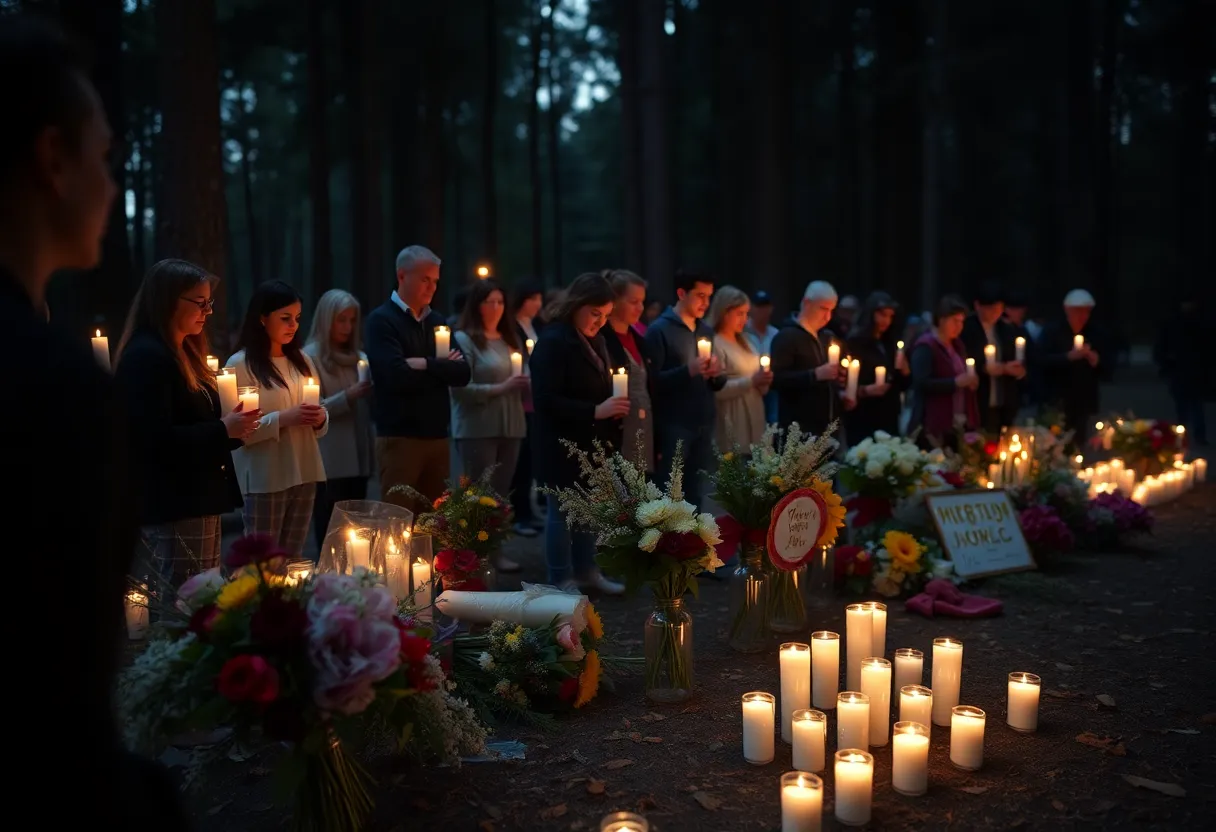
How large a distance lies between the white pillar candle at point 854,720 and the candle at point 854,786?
0.39 m

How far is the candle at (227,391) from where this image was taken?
4.41 meters

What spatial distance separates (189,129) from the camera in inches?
302

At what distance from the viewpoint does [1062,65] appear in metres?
26.1

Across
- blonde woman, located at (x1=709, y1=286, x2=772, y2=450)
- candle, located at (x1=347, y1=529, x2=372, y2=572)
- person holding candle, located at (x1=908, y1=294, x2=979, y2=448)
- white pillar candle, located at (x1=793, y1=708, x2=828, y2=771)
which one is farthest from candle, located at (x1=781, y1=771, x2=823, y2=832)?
person holding candle, located at (x1=908, y1=294, x2=979, y2=448)

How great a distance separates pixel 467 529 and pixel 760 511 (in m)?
1.68

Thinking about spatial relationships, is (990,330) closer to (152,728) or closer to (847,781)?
(847,781)

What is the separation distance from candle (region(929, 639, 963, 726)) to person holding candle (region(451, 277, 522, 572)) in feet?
12.5

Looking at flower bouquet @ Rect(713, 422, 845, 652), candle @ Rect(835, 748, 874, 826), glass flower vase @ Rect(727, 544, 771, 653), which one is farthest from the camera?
glass flower vase @ Rect(727, 544, 771, 653)

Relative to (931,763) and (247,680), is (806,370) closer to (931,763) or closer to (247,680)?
(931,763)

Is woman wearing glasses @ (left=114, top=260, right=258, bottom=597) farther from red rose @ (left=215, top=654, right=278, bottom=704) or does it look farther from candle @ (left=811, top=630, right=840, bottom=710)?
candle @ (left=811, top=630, right=840, bottom=710)

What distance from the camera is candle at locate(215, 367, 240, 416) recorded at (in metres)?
4.41

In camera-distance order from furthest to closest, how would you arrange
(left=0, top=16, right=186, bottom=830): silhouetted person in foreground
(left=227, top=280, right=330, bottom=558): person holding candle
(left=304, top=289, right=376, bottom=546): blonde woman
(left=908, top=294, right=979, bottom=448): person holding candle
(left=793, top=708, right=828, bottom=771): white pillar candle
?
(left=908, top=294, right=979, bottom=448): person holding candle → (left=304, top=289, right=376, bottom=546): blonde woman → (left=227, top=280, right=330, bottom=558): person holding candle → (left=793, top=708, right=828, bottom=771): white pillar candle → (left=0, top=16, right=186, bottom=830): silhouetted person in foreground

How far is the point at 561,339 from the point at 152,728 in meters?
4.07

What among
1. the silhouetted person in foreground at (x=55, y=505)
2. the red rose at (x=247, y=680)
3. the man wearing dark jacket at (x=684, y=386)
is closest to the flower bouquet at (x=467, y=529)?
the man wearing dark jacket at (x=684, y=386)
